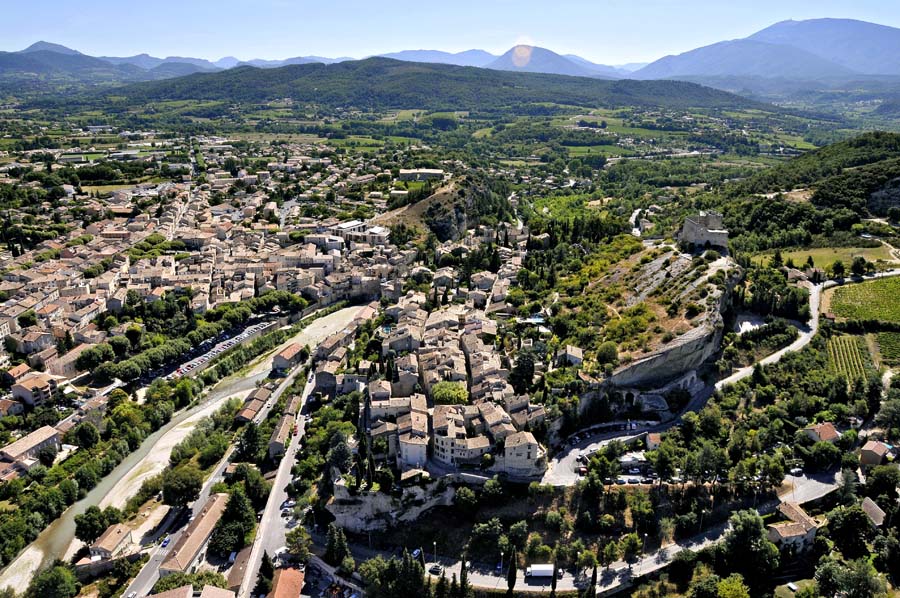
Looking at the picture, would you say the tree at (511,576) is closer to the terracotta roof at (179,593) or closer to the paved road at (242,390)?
the paved road at (242,390)

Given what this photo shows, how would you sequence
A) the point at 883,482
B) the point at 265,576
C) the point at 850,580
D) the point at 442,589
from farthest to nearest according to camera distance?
the point at 883,482 → the point at 265,576 → the point at 442,589 → the point at 850,580

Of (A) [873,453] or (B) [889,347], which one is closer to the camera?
(A) [873,453]

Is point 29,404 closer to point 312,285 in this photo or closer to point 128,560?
point 128,560

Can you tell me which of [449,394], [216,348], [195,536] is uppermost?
[449,394]

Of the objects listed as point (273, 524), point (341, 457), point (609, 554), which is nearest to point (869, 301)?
point (609, 554)

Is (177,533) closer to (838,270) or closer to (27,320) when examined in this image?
(27,320)

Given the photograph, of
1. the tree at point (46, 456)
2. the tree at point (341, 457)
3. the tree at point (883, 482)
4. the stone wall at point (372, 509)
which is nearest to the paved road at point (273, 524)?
the stone wall at point (372, 509)
